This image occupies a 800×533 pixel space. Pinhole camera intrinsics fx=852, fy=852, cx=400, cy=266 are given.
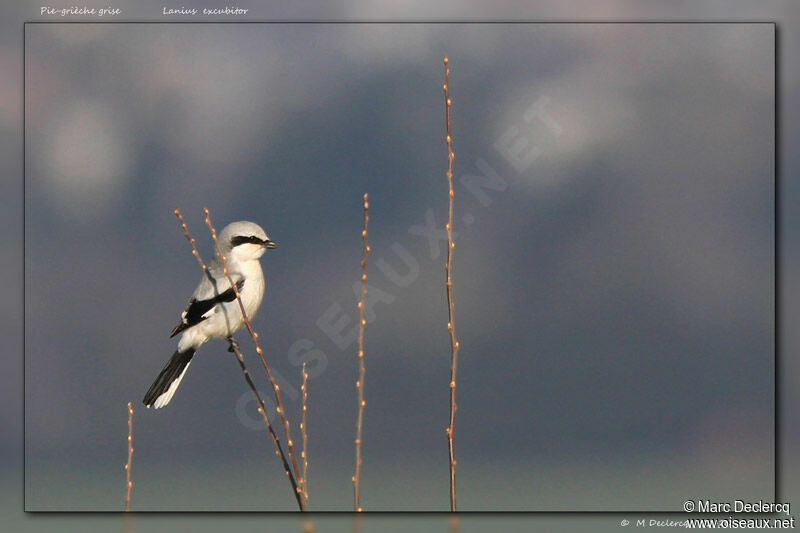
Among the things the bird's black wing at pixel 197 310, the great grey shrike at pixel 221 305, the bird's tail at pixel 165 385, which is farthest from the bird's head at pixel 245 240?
the bird's tail at pixel 165 385

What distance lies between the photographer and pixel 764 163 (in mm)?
3188

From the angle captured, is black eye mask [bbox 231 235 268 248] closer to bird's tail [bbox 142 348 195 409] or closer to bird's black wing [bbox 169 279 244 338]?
bird's black wing [bbox 169 279 244 338]

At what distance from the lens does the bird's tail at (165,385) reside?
3033 mm

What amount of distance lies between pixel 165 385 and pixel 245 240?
0.59 metres

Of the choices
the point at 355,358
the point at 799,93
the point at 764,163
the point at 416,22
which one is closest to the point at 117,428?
the point at 355,358

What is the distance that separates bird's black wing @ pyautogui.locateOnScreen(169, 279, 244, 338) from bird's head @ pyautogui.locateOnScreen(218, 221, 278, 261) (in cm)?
11

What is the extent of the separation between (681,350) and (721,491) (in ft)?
1.73

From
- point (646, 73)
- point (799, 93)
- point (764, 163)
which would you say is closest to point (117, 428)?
point (646, 73)

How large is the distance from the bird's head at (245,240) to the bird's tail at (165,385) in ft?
1.46

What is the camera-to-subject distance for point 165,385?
3.04m

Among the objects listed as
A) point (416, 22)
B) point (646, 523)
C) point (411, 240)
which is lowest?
point (646, 523)

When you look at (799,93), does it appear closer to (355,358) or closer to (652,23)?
(652,23)

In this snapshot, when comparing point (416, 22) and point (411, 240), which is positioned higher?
point (416, 22)

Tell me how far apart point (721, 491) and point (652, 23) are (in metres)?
1.75
